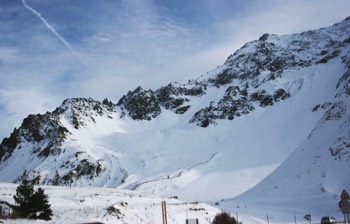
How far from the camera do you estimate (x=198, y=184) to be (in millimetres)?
114125

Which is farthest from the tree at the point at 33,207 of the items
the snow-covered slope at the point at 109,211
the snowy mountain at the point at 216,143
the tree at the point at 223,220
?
the snowy mountain at the point at 216,143

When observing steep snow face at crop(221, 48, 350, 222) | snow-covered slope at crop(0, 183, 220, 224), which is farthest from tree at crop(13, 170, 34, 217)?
steep snow face at crop(221, 48, 350, 222)

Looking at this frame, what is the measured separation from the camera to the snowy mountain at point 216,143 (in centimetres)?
8169

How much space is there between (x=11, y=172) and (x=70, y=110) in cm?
3685

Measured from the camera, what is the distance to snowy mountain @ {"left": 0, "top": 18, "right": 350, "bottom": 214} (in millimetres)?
81688

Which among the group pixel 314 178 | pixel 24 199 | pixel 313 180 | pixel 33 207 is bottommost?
pixel 33 207

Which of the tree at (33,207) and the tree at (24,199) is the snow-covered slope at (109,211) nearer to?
the tree at (33,207)

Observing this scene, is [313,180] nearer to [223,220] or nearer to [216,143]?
[223,220]

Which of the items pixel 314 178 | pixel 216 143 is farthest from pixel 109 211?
pixel 216 143

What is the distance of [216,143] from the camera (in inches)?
5901

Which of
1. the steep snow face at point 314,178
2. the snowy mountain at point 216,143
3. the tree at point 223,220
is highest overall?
the snowy mountain at point 216,143

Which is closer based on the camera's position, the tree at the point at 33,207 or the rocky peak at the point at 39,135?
the tree at the point at 33,207

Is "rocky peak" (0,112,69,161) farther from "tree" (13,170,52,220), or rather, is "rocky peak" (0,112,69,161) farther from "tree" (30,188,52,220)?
"tree" (30,188,52,220)

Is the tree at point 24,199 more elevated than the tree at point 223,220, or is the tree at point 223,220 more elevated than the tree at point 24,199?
the tree at point 24,199
